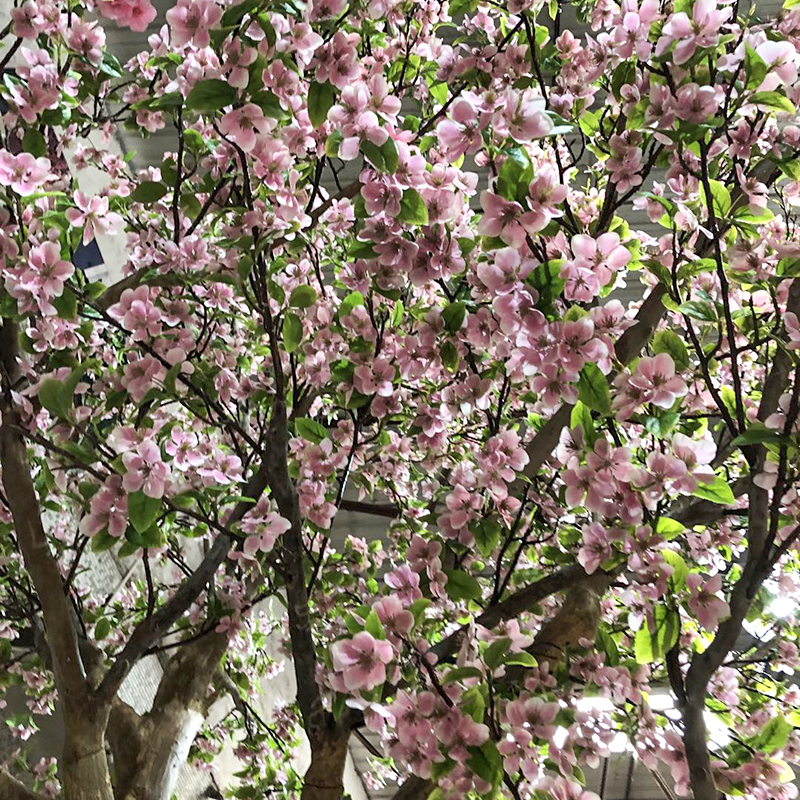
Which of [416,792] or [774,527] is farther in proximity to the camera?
[416,792]

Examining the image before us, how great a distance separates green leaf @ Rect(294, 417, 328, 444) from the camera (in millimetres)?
1246

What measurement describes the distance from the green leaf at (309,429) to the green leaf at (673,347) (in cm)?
59

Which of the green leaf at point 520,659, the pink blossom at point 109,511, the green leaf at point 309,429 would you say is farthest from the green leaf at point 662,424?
the pink blossom at point 109,511

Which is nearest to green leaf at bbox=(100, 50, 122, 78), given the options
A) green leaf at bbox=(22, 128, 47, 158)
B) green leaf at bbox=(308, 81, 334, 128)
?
green leaf at bbox=(22, 128, 47, 158)

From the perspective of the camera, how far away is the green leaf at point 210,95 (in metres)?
0.88

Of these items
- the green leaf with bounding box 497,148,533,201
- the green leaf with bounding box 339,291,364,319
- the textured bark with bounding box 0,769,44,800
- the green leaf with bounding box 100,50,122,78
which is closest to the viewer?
the green leaf with bounding box 497,148,533,201

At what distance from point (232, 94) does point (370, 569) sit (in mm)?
1601

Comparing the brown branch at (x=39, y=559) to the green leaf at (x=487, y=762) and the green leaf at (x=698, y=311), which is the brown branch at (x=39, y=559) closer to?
the green leaf at (x=487, y=762)

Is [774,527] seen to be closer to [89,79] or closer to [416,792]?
[416,792]

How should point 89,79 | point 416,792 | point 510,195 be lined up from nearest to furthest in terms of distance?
1. point 510,195
2. point 416,792
3. point 89,79

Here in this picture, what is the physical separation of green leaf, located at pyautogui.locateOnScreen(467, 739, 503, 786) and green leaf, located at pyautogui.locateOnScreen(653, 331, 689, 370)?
1.72 feet

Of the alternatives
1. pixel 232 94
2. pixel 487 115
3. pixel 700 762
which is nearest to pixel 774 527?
pixel 700 762

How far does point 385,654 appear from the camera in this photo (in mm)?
886

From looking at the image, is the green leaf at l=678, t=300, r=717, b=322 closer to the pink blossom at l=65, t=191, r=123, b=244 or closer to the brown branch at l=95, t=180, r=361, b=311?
the brown branch at l=95, t=180, r=361, b=311
